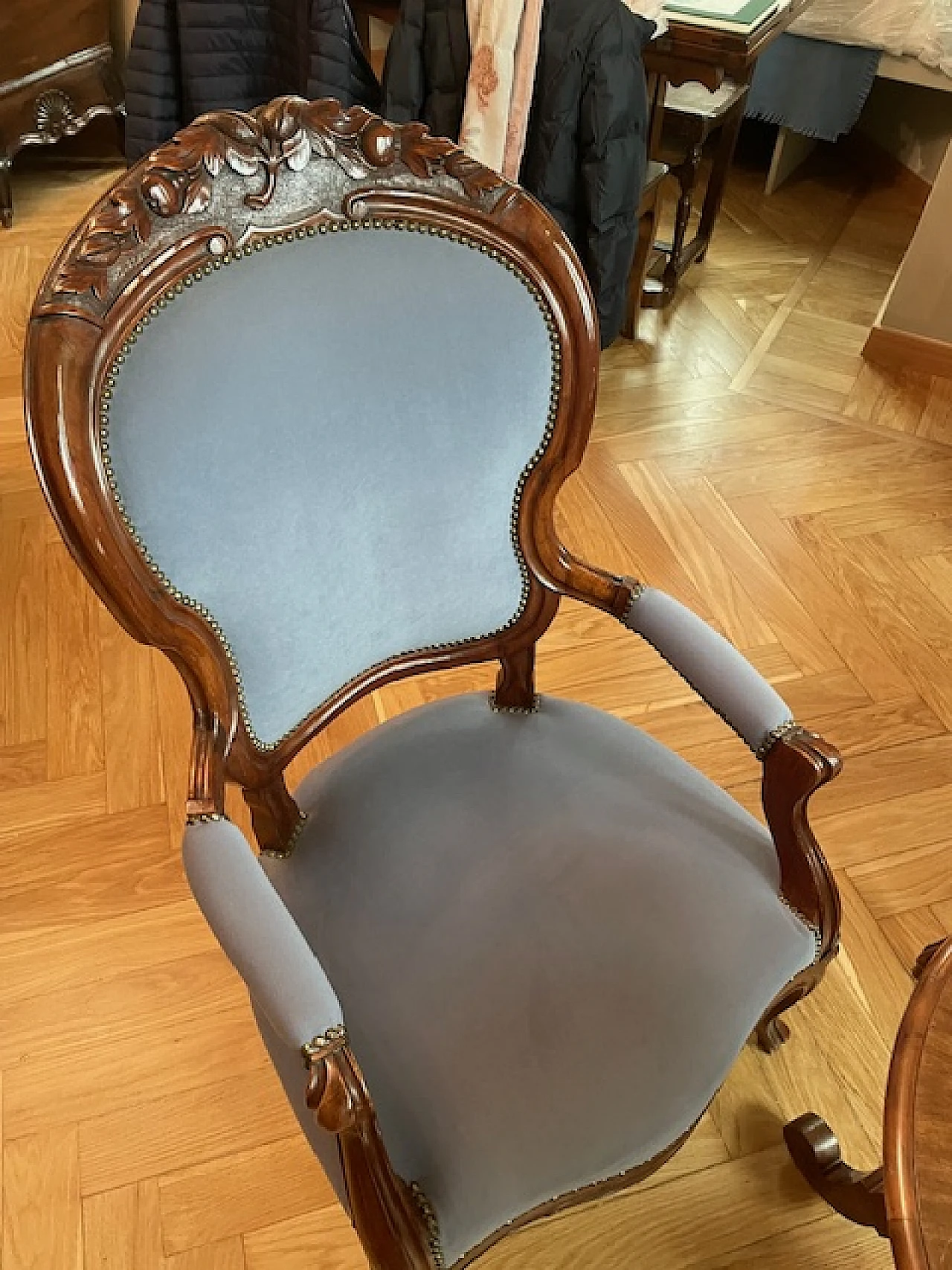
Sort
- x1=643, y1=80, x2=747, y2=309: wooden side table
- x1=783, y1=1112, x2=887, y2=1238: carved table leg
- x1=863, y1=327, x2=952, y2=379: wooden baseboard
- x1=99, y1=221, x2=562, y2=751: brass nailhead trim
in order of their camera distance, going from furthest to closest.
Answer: x1=863, y1=327, x2=952, y2=379: wooden baseboard
x1=643, y1=80, x2=747, y2=309: wooden side table
x1=783, y1=1112, x2=887, y2=1238: carved table leg
x1=99, y1=221, x2=562, y2=751: brass nailhead trim

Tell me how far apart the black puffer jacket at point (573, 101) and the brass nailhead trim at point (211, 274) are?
963mm

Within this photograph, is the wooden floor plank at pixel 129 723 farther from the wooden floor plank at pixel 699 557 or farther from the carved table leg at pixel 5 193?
the carved table leg at pixel 5 193

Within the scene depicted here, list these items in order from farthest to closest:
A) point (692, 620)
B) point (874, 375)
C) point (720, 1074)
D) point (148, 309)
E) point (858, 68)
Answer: point (858, 68)
point (874, 375)
point (692, 620)
point (720, 1074)
point (148, 309)

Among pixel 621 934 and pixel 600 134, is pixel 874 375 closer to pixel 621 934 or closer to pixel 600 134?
pixel 600 134

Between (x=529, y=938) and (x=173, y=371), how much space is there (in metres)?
0.48

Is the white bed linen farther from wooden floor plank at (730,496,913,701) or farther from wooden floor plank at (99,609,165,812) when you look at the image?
wooden floor plank at (99,609,165,812)

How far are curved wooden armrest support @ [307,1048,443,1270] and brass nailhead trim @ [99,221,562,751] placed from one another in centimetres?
27

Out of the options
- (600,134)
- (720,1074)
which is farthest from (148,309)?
(600,134)

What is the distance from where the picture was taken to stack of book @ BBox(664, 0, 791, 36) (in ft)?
5.44

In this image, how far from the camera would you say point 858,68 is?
235 cm

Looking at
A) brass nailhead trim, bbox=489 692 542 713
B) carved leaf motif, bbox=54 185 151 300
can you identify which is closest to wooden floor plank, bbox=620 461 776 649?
brass nailhead trim, bbox=489 692 542 713

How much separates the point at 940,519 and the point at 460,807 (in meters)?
1.26

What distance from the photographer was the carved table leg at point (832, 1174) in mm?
933

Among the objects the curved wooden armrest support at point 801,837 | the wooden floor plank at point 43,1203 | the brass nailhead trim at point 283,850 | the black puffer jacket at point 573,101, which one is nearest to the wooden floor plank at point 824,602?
the black puffer jacket at point 573,101
